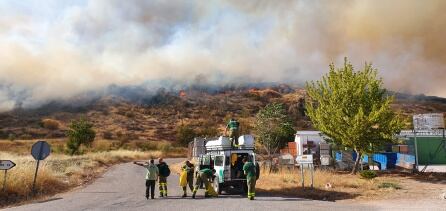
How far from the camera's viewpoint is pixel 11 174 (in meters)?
18.8

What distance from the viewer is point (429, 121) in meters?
28.8

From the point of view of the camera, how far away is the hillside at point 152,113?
123 metres

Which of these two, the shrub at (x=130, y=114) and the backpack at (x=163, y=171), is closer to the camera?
the backpack at (x=163, y=171)

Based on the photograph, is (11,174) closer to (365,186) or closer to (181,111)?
(365,186)

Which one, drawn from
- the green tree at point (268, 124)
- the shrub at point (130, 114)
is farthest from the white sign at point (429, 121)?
the shrub at point (130, 114)

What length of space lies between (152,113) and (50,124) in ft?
137

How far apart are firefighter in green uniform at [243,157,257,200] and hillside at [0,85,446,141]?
7692 centimetres

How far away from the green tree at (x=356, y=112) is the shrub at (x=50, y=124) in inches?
4499

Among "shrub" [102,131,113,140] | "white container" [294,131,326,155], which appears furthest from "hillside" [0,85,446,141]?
"white container" [294,131,326,155]

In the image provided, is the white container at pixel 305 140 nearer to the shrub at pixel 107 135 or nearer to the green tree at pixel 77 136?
the green tree at pixel 77 136

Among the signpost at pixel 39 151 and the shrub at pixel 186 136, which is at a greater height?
the shrub at pixel 186 136

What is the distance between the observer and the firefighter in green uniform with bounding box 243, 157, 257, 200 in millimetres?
15768

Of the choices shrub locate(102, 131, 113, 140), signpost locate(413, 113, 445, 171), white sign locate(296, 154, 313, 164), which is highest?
shrub locate(102, 131, 113, 140)

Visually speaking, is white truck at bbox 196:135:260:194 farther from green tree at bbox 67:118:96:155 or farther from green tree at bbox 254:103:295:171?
green tree at bbox 67:118:96:155
